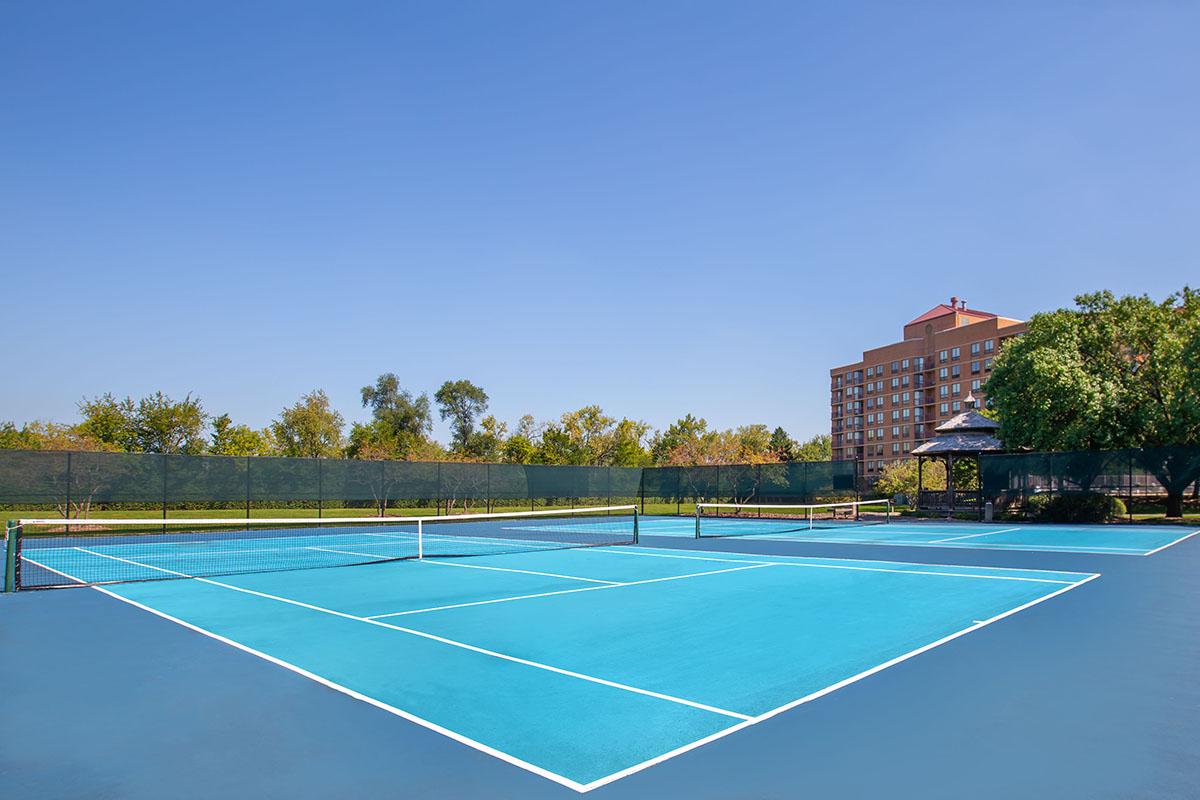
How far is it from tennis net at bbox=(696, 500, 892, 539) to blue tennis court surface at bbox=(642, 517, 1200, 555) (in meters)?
0.06

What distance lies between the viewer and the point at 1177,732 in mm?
4617

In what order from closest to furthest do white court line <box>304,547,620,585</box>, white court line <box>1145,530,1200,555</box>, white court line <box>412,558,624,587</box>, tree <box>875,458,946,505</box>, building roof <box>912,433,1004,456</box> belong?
white court line <box>412,558,624,587</box>, white court line <box>304,547,620,585</box>, white court line <box>1145,530,1200,555</box>, building roof <box>912,433,1004,456</box>, tree <box>875,458,946,505</box>

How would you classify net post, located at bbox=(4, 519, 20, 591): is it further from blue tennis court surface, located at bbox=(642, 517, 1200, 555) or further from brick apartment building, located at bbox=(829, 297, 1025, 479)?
brick apartment building, located at bbox=(829, 297, 1025, 479)

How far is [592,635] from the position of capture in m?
7.46

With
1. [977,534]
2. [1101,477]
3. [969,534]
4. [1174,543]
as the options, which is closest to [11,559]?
[969,534]

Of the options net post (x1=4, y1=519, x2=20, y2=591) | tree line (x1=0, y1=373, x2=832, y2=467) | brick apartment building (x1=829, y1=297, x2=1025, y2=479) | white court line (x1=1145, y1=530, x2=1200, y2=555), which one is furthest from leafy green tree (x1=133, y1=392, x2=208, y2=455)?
brick apartment building (x1=829, y1=297, x2=1025, y2=479)

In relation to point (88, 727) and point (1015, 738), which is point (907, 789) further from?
point (88, 727)

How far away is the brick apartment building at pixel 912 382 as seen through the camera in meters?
88.1

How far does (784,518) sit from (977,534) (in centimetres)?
914

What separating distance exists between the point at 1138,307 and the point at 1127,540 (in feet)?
47.8

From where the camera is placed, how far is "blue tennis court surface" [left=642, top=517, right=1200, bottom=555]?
1717cm

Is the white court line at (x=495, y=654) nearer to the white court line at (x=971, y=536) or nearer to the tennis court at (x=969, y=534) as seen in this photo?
the tennis court at (x=969, y=534)

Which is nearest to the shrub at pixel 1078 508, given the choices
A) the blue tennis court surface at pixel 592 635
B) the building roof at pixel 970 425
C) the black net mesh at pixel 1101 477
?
the black net mesh at pixel 1101 477

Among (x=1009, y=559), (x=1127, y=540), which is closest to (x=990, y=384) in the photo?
(x=1127, y=540)
